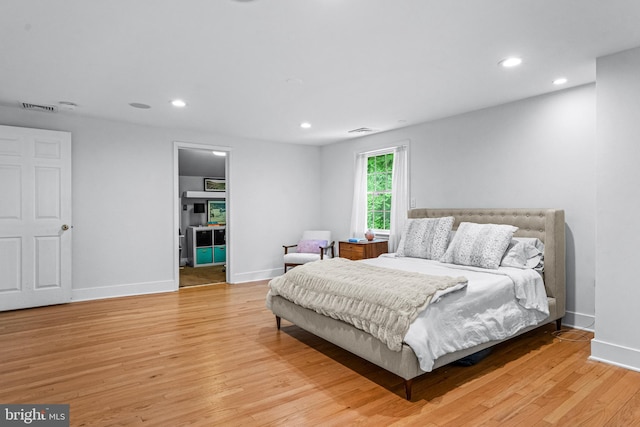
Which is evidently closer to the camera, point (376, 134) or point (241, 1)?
point (241, 1)

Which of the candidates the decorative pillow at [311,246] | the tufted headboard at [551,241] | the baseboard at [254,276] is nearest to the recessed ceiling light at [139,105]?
the baseboard at [254,276]

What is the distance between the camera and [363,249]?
213 inches

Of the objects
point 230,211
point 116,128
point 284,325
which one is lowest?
point 284,325

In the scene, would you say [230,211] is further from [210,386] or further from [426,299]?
[426,299]

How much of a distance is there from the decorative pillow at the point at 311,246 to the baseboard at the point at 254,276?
633 millimetres

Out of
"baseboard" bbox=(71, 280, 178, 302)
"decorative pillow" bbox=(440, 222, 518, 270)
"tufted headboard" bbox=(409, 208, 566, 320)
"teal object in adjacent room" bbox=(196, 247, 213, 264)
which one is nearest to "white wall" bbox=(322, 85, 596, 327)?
"tufted headboard" bbox=(409, 208, 566, 320)

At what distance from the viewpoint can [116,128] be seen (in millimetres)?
5145

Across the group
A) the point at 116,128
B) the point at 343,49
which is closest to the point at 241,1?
the point at 343,49

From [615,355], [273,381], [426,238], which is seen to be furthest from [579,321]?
[273,381]

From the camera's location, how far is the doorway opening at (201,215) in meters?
7.91

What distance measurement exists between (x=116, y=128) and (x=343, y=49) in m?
3.88

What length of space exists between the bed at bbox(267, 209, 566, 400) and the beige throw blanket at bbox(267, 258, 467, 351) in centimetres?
9

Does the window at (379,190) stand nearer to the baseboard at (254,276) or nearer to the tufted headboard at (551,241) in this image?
the baseboard at (254,276)

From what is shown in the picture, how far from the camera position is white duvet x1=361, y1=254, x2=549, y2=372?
2336 millimetres
